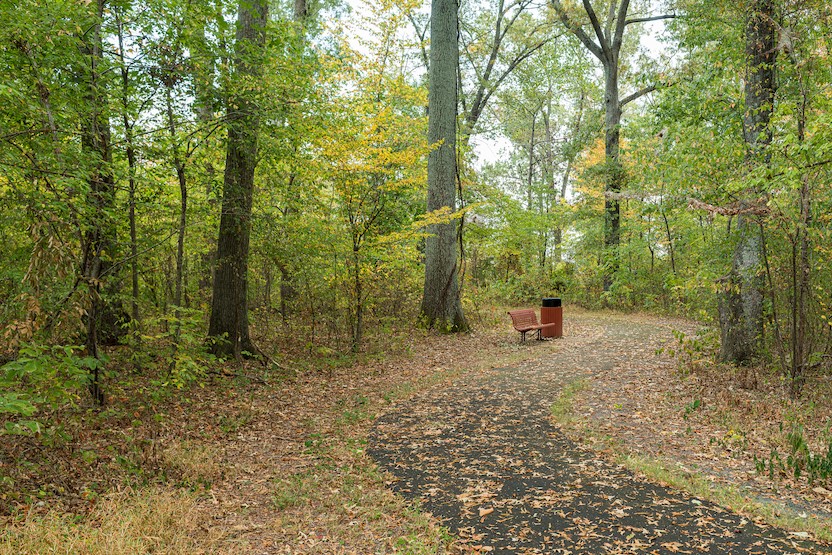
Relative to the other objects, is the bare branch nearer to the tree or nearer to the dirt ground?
the dirt ground

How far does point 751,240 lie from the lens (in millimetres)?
7617

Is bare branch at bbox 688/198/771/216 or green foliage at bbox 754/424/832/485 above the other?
bare branch at bbox 688/198/771/216

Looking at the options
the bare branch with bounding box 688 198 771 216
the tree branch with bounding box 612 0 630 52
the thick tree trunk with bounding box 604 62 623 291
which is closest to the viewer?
the bare branch with bounding box 688 198 771 216

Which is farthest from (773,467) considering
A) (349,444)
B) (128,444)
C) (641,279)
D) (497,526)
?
(641,279)

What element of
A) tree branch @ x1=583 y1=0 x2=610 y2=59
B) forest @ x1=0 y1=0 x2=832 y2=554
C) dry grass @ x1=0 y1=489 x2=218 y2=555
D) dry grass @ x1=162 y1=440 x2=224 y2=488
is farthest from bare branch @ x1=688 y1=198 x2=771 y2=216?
tree branch @ x1=583 y1=0 x2=610 y2=59

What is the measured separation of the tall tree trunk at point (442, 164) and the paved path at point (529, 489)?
15.4 ft

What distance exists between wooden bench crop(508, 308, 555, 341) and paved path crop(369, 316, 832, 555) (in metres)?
4.04

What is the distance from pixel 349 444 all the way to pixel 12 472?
3.08 metres

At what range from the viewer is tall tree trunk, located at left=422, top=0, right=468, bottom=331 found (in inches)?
482

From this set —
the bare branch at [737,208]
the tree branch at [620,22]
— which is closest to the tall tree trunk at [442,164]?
the bare branch at [737,208]

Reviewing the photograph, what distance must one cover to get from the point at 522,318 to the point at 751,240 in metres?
5.37

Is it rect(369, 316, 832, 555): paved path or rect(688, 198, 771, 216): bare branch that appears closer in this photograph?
rect(369, 316, 832, 555): paved path

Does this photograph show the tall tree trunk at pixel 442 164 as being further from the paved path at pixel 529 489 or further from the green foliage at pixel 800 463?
the green foliage at pixel 800 463

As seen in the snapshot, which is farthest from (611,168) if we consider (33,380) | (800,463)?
(33,380)
